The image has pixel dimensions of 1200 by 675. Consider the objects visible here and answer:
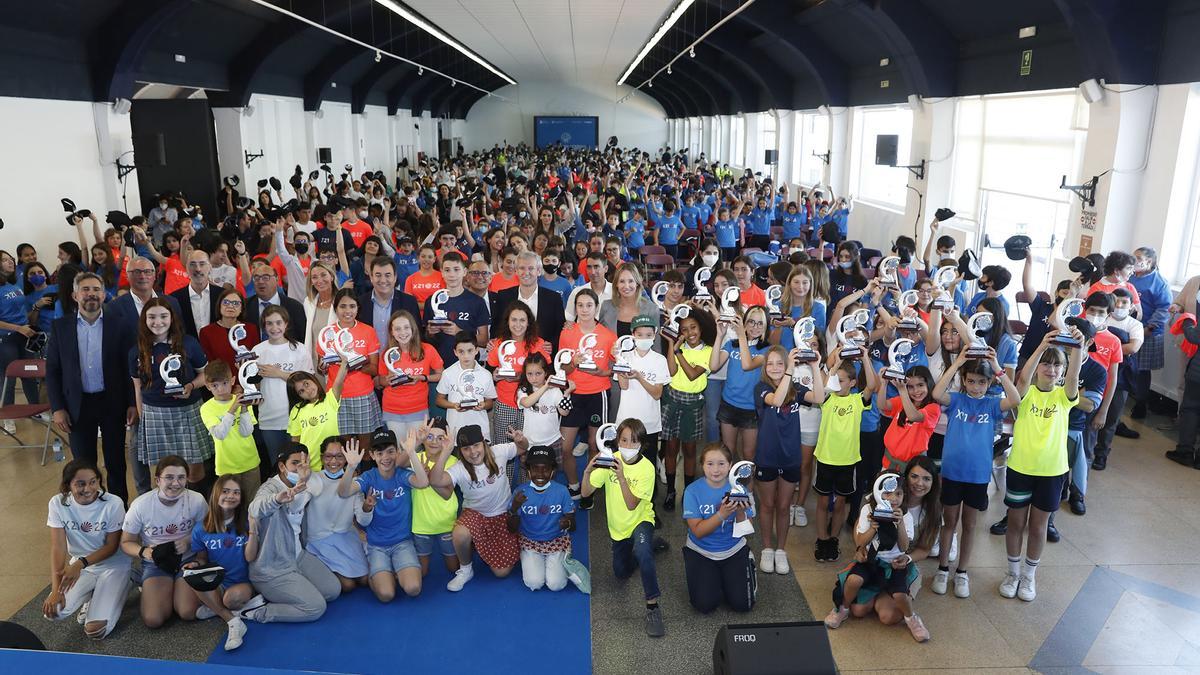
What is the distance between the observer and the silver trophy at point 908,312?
5797mm

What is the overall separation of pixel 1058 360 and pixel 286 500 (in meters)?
4.96

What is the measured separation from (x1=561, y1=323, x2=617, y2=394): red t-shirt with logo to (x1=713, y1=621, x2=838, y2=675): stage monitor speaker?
2.67 metres

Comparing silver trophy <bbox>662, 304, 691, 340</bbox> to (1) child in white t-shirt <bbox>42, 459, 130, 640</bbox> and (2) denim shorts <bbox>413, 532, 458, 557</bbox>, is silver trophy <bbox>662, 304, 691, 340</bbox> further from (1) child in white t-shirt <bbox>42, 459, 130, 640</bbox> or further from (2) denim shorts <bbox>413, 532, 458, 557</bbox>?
(1) child in white t-shirt <bbox>42, 459, 130, 640</bbox>

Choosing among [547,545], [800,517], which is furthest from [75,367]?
[800,517]

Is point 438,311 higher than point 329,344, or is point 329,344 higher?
point 438,311

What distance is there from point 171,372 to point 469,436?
208cm

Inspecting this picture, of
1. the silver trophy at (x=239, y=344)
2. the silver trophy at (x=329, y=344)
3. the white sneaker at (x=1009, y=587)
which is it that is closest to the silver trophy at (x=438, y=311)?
the silver trophy at (x=329, y=344)

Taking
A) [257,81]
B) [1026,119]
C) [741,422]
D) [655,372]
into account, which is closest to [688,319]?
[655,372]

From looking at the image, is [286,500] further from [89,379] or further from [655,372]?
[655,372]

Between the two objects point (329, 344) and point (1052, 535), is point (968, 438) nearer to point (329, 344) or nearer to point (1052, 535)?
point (1052, 535)

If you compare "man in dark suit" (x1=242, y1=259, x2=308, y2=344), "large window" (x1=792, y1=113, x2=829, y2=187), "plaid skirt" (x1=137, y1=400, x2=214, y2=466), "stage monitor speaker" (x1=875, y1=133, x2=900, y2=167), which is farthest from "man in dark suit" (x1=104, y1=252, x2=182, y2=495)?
"large window" (x1=792, y1=113, x2=829, y2=187)

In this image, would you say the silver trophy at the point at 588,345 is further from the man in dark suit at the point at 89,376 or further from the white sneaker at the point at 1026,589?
the man in dark suit at the point at 89,376

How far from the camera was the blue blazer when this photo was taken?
5816 mm

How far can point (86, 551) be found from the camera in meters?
5.05
